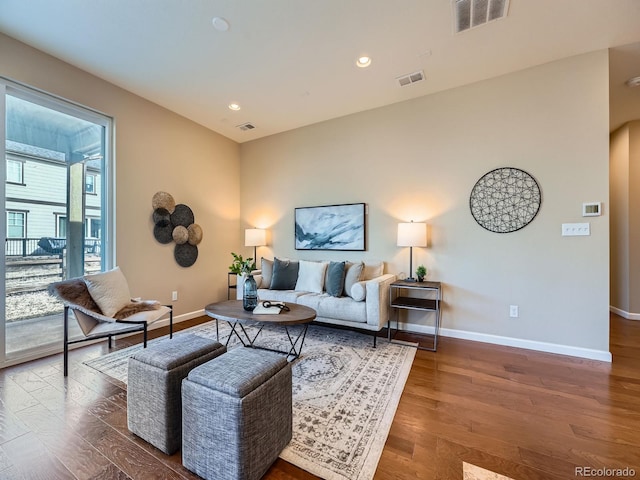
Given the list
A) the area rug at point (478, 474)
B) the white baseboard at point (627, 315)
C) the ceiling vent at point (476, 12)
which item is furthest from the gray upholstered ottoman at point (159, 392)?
the white baseboard at point (627, 315)

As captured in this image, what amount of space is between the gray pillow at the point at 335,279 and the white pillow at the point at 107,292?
2220 mm

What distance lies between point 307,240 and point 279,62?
7.80 ft

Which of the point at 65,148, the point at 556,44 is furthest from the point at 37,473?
the point at 556,44

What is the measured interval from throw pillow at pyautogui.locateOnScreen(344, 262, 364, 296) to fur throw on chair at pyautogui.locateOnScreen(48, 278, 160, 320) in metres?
2.21

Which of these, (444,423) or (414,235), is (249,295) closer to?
(444,423)

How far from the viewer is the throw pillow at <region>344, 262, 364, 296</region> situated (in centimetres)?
335

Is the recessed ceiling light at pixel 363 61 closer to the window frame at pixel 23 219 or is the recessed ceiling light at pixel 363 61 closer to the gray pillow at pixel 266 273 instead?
the gray pillow at pixel 266 273

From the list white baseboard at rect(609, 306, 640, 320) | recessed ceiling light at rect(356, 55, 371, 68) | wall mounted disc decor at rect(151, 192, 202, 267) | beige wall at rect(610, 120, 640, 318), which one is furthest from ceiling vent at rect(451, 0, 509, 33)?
white baseboard at rect(609, 306, 640, 320)

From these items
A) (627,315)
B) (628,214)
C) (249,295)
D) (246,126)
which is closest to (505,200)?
(628,214)

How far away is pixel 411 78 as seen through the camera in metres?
3.04

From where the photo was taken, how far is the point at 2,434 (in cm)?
160

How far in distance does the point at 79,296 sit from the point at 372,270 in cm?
314

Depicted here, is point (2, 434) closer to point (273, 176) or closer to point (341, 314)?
point (341, 314)

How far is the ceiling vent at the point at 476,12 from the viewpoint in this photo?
206 centimetres
